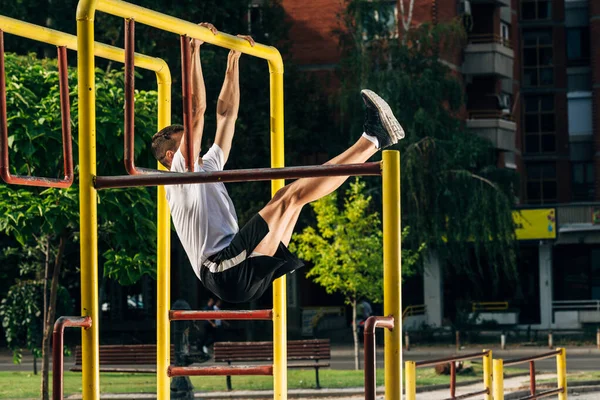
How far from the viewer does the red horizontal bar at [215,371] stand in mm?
7488

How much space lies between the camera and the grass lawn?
22.5 m

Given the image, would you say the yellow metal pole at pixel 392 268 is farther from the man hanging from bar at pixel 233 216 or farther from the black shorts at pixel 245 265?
the black shorts at pixel 245 265

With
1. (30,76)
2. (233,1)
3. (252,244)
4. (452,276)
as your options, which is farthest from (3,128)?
(452,276)

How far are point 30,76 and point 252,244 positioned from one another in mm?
13801

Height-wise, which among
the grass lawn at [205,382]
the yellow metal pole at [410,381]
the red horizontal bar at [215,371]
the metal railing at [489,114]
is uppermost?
the metal railing at [489,114]

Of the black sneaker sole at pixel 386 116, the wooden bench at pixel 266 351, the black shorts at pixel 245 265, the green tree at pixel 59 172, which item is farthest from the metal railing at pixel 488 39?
A: the black sneaker sole at pixel 386 116

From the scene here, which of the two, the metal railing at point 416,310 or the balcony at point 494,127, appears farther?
the balcony at point 494,127

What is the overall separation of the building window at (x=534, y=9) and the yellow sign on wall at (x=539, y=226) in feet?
36.7

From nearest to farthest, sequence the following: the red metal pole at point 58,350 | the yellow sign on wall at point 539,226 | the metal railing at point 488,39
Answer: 1. the red metal pole at point 58,350
2. the yellow sign on wall at point 539,226
3. the metal railing at point 488,39

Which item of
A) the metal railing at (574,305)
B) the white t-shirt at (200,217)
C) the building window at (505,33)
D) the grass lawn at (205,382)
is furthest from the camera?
the building window at (505,33)

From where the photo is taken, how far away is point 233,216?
6.85 metres

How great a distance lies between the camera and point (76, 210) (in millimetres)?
17484

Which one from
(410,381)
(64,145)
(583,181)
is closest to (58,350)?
(64,145)

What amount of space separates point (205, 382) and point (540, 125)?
110ft
